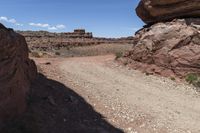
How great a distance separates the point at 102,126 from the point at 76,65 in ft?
32.8

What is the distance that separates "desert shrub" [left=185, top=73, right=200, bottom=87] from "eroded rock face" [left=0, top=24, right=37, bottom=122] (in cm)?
974

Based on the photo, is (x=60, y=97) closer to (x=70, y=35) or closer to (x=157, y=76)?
(x=157, y=76)

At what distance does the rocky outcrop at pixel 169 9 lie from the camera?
A: 2267cm

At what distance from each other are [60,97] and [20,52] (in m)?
2.48

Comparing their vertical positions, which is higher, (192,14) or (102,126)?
(192,14)

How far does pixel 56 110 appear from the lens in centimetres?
1308

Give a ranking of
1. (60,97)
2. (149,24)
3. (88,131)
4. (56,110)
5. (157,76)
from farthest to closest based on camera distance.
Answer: (149,24), (157,76), (60,97), (56,110), (88,131)

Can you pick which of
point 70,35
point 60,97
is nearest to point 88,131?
point 60,97

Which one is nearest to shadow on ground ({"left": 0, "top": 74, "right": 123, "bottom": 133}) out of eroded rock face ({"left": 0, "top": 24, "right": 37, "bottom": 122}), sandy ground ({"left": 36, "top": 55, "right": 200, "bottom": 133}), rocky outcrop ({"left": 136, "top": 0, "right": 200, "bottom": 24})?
eroded rock face ({"left": 0, "top": 24, "right": 37, "bottom": 122})

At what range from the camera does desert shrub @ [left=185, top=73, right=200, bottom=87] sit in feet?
65.4

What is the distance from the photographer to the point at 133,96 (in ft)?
55.5

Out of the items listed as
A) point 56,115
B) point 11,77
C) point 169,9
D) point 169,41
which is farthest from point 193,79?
point 11,77

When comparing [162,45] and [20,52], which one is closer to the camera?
[20,52]

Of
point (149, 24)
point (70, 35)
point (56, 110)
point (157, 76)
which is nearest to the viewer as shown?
point (56, 110)
